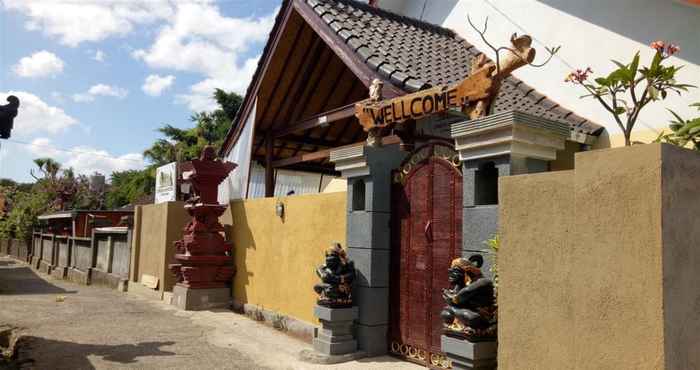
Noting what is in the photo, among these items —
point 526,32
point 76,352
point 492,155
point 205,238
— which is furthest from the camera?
point 205,238

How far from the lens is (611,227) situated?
9.68 ft

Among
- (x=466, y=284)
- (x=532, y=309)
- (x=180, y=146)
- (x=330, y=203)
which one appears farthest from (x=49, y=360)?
(x=180, y=146)

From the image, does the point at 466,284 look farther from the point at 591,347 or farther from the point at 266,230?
the point at 266,230

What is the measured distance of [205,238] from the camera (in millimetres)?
9102

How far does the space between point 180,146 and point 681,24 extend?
29209 millimetres

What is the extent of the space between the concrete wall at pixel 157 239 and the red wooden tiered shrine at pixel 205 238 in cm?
67

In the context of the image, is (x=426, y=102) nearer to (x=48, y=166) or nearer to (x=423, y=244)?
(x=423, y=244)

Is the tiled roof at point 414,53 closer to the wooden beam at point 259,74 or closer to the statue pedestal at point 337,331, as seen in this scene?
the wooden beam at point 259,74

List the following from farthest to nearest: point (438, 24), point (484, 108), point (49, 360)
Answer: point (438, 24) → point (49, 360) → point (484, 108)

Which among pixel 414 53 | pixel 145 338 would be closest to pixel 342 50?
pixel 414 53

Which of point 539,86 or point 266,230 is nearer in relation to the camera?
point 539,86

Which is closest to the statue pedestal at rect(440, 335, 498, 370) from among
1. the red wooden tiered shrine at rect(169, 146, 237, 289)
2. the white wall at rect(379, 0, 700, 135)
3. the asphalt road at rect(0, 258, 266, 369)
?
the asphalt road at rect(0, 258, 266, 369)

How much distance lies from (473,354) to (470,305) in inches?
14.2

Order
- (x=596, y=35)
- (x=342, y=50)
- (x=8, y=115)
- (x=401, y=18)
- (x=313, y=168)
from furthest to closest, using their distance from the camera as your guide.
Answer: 1. (x=313, y=168)
2. (x=401, y=18)
3. (x=342, y=50)
4. (x=596, y=35)
5. (x=8, y=115)
